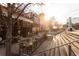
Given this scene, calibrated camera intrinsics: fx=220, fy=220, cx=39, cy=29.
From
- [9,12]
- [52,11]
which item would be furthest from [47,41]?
[9,12]

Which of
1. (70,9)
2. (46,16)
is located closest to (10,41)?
(46,16)

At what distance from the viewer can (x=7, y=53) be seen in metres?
3.81

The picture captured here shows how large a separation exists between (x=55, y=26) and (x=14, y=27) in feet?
2.33

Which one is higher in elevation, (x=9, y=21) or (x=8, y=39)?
(x=9, y=21)

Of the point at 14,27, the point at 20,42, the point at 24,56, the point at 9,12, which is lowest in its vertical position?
the point at 24,56

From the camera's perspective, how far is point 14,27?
12.5ft

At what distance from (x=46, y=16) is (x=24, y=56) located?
79 centimetres

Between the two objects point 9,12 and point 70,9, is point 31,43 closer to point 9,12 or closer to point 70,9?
point 9,12

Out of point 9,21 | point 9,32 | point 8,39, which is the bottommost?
point 8,39

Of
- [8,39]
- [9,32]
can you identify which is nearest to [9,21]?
[9,32]

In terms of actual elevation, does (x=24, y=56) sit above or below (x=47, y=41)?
below

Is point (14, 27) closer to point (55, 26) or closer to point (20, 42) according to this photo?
point (20, 42)

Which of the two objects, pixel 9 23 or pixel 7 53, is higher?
pixel 9 23

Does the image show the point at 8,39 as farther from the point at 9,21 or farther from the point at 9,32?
the point at 9,21
